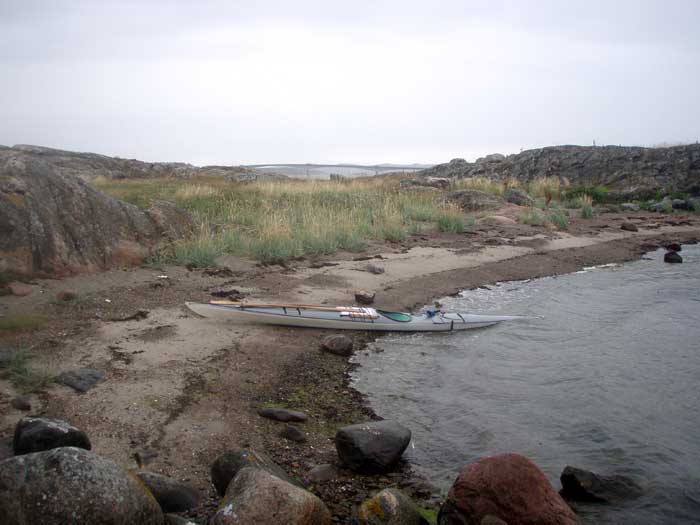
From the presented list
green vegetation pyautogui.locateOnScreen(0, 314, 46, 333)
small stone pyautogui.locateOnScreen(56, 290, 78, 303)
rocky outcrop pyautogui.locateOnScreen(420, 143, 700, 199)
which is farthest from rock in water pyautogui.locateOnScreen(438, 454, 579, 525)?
rocky outcrop pyautogui.locateOnScreen(420, 143, 700, 199)

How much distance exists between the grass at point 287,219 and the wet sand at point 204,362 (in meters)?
0.54

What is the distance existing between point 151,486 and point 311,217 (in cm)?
1145

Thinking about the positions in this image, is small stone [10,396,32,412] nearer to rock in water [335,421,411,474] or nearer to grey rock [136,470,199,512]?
grey rock [136,470,199,512]

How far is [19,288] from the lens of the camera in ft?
26.0

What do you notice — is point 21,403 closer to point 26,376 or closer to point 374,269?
point 26,376

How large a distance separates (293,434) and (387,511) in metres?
A: 1.55

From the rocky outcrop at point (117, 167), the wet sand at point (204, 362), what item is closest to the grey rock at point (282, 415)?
the wet sand at point (204, 362)

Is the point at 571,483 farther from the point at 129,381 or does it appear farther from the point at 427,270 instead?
the point at 427,270

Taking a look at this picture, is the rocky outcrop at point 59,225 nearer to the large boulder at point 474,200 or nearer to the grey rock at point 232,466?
the grey rock at point 232,466

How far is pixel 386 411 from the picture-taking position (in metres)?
6.11

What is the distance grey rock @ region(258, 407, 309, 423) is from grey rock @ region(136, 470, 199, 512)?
1.51 m

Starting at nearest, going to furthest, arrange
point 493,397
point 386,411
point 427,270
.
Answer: point 386,411
point 493,397
point 427,270

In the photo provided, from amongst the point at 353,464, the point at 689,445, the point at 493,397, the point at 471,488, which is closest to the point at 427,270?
the point at 493,397

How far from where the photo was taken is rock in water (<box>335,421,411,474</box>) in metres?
4.81
